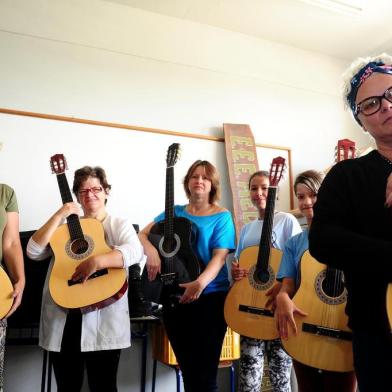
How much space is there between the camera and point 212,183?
2234 mm

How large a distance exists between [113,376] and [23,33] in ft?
9.09

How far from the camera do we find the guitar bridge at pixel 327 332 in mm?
1640

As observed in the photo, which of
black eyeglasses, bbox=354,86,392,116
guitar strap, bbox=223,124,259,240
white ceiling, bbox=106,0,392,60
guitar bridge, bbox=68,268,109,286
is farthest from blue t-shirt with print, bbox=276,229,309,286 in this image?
white ceiling, bbox=106,0,392,60

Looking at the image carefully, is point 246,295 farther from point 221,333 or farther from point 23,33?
point 23,33

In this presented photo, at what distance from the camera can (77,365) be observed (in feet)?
6.07

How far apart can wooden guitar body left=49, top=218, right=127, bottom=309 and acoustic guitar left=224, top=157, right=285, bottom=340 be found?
0.59 m

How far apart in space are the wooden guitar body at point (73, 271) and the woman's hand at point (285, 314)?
75cm

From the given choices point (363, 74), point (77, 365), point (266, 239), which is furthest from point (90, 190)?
point (363, 74)

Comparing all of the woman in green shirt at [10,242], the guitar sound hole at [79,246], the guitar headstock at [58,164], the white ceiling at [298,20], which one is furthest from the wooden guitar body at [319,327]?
the white ceiling at [298,20]

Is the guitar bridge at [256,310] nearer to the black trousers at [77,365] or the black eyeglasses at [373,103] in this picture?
the black trousers at [77,365]

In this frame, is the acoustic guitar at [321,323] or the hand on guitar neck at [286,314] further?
the hand on guitar neck at [286,314]

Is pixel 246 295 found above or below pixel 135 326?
above

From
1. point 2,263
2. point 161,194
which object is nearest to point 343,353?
point 2,263

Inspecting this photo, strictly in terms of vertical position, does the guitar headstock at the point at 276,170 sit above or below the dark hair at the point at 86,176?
above
